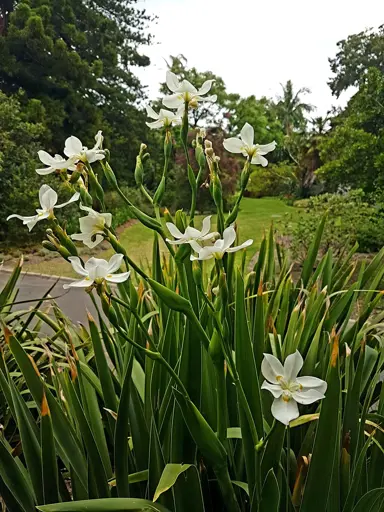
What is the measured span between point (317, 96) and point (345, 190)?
10.6 metres

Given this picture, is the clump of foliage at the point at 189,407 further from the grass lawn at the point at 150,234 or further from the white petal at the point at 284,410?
the grass lawn at the point at 150,234

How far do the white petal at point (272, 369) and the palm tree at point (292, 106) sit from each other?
16485 millimetres

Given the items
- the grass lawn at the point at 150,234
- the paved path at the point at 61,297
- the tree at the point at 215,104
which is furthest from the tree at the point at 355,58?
the paved path at the point at 61,297

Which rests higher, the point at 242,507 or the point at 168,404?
the point at 168,404

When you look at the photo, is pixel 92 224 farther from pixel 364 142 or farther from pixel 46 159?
pixel 364 142

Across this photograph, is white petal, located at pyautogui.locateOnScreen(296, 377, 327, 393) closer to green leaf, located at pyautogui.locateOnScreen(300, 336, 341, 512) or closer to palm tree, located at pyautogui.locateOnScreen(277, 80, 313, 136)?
green leaf, located at pyautogui.locateOnScreen(300, 336, 341, 512)

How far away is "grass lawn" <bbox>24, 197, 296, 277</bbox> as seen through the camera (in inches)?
184

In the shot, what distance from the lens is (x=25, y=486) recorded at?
0.53m

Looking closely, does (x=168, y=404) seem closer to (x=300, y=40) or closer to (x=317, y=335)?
(x=317, y=335)

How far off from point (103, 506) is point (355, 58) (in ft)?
44.7

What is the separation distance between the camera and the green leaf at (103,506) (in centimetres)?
41

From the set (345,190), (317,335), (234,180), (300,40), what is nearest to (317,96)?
(300,40)

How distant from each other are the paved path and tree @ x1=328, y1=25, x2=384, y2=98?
8301mm

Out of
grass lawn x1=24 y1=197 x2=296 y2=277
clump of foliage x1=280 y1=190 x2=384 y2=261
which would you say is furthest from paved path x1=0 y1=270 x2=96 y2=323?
clump of foliage x1=280 y1=190 x2=384 y2=261
